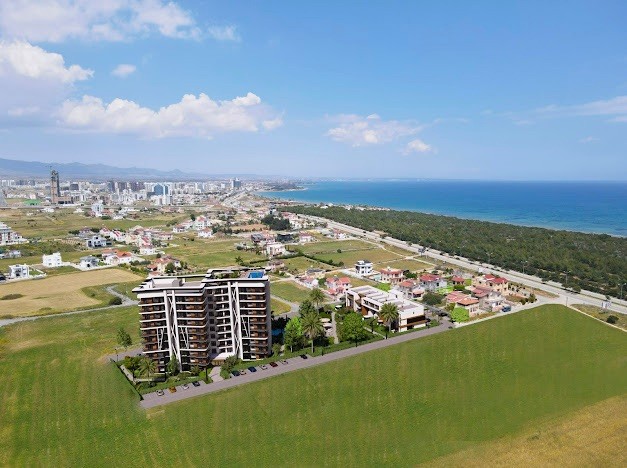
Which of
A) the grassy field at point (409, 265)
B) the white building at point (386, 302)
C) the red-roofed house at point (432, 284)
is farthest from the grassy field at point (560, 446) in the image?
the grassy field at point (409, 265)

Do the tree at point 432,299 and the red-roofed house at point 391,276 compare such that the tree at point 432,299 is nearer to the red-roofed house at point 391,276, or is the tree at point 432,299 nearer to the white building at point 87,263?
the red-roofed house at point 391,276

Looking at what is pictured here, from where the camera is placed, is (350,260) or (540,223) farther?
(540,223)

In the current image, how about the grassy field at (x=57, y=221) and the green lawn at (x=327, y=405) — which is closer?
the green lawn at (x=327, y=405)

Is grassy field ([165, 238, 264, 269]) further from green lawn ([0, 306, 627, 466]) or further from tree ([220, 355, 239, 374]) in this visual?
tree ([220, 355, 239, 374])

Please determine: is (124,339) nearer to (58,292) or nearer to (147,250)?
(58,292)

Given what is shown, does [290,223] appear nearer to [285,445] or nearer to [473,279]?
[473,279]

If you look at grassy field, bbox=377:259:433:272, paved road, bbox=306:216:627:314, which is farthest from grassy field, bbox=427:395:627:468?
grassy field, bbox=377:259:433:272

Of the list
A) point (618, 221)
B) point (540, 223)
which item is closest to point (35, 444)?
point (540, 223)
